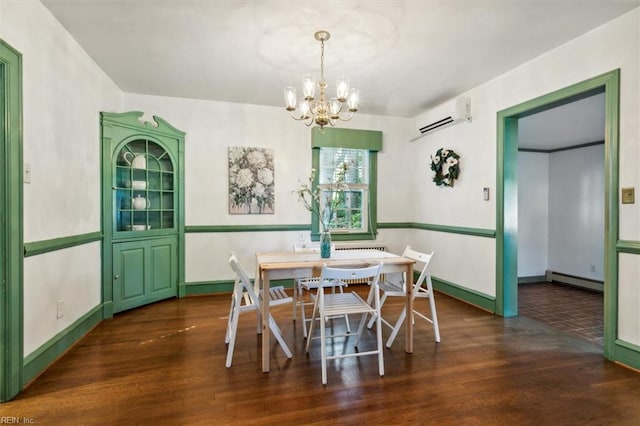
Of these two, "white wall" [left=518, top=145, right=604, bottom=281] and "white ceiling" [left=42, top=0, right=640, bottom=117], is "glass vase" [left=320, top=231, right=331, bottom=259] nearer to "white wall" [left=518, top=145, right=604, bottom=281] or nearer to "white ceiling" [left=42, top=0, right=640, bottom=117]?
"white ceiling" [left=42, top=0, right=640, bottom=117]

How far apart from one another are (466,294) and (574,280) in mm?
2537

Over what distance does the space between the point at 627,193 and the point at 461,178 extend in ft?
6.09

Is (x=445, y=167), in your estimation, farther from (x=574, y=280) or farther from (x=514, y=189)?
(x=574, y=280)

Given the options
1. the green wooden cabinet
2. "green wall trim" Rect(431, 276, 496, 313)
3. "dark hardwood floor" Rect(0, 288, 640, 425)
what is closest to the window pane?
"green wall trim" Rect(431, 276, 496, 313)

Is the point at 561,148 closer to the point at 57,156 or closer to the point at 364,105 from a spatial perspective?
the point at 364,105

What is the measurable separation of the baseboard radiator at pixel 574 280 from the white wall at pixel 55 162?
678cm

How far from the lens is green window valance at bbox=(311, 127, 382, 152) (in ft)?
15.6

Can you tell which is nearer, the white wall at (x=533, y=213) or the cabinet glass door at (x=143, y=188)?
the cabinet glass door at (x=143, y=188)

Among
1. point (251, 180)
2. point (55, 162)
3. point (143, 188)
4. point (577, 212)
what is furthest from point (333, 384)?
point (577, 212)

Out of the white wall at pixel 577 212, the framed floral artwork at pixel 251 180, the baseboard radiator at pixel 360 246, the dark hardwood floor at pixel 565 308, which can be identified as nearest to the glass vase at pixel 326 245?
the baseboard radiator at pixel 360 246

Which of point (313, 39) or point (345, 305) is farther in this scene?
point (313, 39)

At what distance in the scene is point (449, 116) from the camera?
13.6 ft

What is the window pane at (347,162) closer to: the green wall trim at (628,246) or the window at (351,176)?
the window at (351,176)

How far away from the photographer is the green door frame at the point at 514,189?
2.52 m
